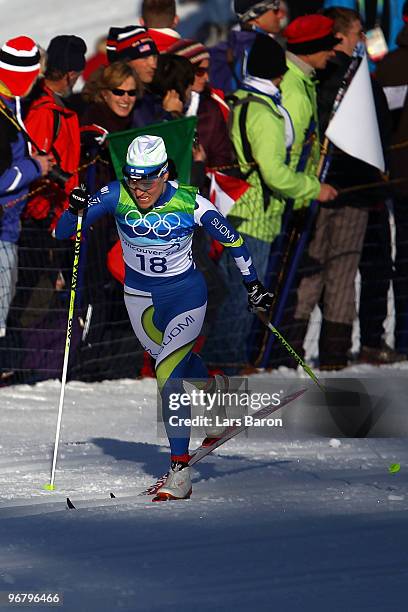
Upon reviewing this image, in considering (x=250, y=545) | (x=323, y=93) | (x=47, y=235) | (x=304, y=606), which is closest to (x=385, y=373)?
(x=323, y=93)

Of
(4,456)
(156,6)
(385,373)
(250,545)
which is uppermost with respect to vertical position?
(156,6)

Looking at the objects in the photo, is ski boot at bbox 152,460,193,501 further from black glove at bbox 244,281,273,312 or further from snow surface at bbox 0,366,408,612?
black glove at bbox 244,281,273,312

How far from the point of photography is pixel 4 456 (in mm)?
8586

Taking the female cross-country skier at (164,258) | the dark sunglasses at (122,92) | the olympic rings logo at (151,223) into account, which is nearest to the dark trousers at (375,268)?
the dark sunglasses at (122,92)

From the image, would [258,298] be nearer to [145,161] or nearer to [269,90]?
[145,161]

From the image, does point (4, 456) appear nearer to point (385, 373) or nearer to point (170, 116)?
point (170, 116)

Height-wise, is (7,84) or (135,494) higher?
(7,84)

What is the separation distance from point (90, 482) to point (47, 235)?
2.73 meters

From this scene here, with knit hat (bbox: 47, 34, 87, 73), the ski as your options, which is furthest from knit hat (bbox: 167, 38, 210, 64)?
the ski

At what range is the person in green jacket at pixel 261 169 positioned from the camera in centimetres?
1017

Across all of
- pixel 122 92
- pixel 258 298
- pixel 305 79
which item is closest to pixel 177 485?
pixel 258 298

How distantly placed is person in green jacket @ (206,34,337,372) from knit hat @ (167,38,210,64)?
504mm

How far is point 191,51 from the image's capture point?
10.7 meters

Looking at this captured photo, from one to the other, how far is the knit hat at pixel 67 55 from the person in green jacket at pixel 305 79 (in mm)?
1452
